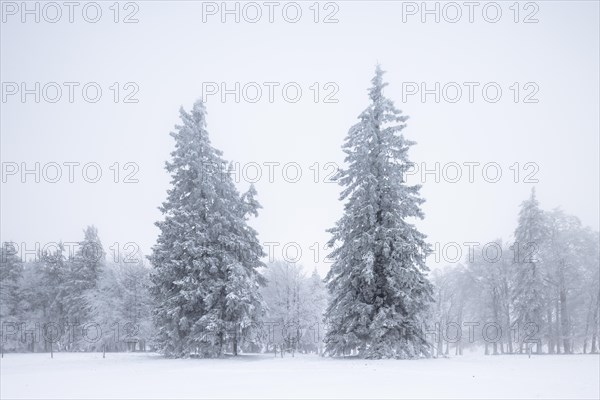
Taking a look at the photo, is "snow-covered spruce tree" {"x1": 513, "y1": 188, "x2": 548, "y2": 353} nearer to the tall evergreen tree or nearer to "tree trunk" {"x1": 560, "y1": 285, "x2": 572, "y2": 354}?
"tree trunk" {"x1": 560, "y1": 285, "x2": 572, "y2": 354}

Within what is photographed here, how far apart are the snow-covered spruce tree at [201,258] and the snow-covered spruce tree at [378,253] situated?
21.2 ft

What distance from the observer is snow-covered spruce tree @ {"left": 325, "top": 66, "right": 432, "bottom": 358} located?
23.9 m

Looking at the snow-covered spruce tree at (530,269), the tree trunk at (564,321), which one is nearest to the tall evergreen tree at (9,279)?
the snow-covered spruce tree at (530,269)

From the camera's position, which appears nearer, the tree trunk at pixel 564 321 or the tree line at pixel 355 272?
the tree line at pixel 355 272

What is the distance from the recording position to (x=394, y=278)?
79.0 feet

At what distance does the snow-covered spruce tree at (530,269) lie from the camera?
3938 centimetres

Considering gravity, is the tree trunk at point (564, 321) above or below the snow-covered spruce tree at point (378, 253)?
below

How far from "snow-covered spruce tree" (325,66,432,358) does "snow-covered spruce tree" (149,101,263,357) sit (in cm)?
645

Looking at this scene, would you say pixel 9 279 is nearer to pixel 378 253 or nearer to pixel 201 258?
pixel 201 258

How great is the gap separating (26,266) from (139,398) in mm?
71118

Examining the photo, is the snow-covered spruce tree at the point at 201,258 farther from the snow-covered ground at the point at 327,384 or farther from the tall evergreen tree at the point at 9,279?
the tall evergreen tree at the point at 9,279

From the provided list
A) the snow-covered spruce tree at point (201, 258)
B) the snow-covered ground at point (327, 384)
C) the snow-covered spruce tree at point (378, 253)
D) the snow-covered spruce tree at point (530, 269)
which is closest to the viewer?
the snow-covered ground at point (327, 384)

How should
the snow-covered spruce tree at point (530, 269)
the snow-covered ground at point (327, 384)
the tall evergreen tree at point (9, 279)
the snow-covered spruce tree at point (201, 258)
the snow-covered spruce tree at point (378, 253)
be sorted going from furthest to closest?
1. the tall evergreen tree at point (9, 279)
2. the snow-covered spruce tree at point (530, 269)
3. the snow-covered spruce tree at point (201, 258)
4. the snow-covered spruce tree at point (378, 253)
5. the snow-covered ground at point (327, 384)

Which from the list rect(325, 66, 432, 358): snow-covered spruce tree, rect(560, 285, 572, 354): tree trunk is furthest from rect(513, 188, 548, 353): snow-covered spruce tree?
rect(325, 66, 432, 358): snow-covered spruce tree
